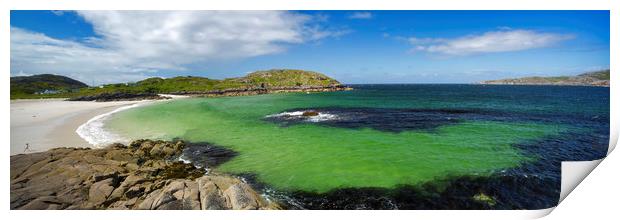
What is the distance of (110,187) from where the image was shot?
8.98m

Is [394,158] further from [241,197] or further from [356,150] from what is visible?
[241,197]

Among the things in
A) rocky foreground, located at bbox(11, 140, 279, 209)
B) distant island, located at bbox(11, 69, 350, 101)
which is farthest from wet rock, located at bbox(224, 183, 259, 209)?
distant island, located at bbox(11, 69, 350, 101)

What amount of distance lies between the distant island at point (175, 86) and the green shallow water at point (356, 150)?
31134 mm

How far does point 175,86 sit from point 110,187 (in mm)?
78663

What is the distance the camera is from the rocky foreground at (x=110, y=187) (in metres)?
8.00

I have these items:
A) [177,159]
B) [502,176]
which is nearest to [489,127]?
[502,176]

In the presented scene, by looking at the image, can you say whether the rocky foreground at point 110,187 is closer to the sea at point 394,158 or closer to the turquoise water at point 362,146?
the sea at point 394,158

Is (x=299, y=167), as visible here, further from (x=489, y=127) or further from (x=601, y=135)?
(x=601, y=135)

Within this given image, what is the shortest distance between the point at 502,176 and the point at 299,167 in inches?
287

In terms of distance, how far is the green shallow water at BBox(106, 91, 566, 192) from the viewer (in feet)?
36.8

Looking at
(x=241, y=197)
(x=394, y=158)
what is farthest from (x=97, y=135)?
(x=394, y=158)

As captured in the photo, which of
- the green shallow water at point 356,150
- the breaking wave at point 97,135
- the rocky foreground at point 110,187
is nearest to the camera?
the rocky foreground at point 110,187

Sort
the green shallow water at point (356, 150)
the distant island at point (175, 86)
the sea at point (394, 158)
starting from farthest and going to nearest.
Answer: the distant island at point (175, 86), the green shallow water at point (356, 150), the sea at point (394, 158)

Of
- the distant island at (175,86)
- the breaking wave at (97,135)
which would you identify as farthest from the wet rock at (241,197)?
the distant island at (175,86)
